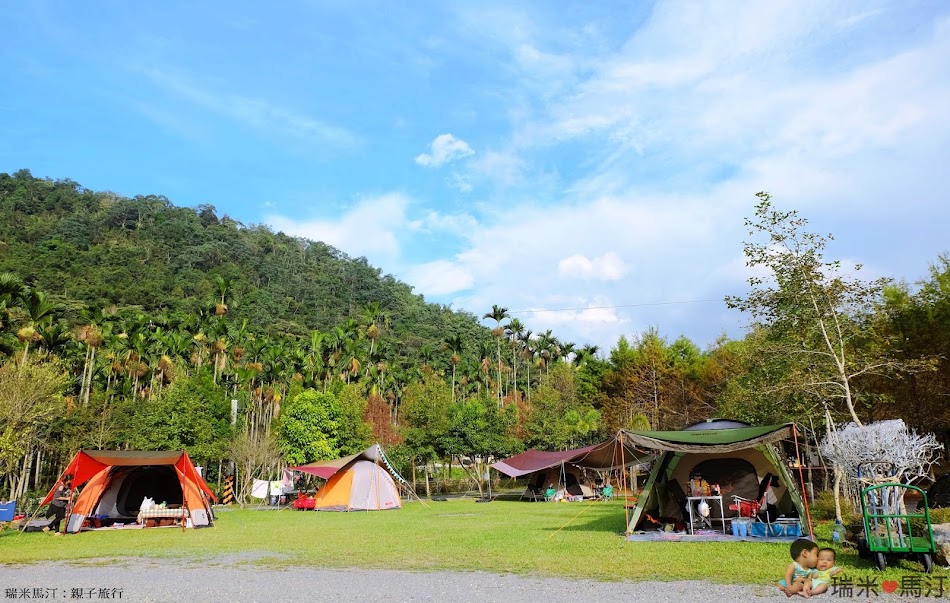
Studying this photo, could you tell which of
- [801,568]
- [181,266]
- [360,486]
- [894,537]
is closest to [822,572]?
[801,568]

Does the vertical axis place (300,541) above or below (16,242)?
below

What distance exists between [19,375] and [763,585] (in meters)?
22.8

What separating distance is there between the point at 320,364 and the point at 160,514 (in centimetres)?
3146

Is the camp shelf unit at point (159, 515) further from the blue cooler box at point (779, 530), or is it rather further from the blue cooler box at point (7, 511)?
the blue cooler box at point (779, 530)

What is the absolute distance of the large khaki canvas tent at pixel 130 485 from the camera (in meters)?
16.2

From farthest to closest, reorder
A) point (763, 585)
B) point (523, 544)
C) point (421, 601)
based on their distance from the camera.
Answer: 1. point (523, 544)
2. point (763, 585)
3. point (421, 601)

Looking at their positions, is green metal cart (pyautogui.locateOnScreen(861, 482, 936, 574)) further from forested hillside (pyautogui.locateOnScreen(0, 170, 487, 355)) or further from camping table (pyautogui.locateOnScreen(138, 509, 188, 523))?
forested hillside (pyautogui.locateOnScreen(0, 170, 487, 355))

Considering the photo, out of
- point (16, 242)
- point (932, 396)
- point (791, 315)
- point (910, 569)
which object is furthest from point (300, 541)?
point (16, 242)

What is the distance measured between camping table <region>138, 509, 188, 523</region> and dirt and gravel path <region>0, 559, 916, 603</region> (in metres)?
7.78

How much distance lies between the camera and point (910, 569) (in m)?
8.16

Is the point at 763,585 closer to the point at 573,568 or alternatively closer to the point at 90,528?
the point at 573,568

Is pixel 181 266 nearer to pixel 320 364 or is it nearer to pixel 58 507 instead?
pixel 320 364

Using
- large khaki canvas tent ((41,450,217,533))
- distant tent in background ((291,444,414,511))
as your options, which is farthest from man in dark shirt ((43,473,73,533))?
distant tent in background ((291,444,414,511))

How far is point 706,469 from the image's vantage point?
1534 centimetres
